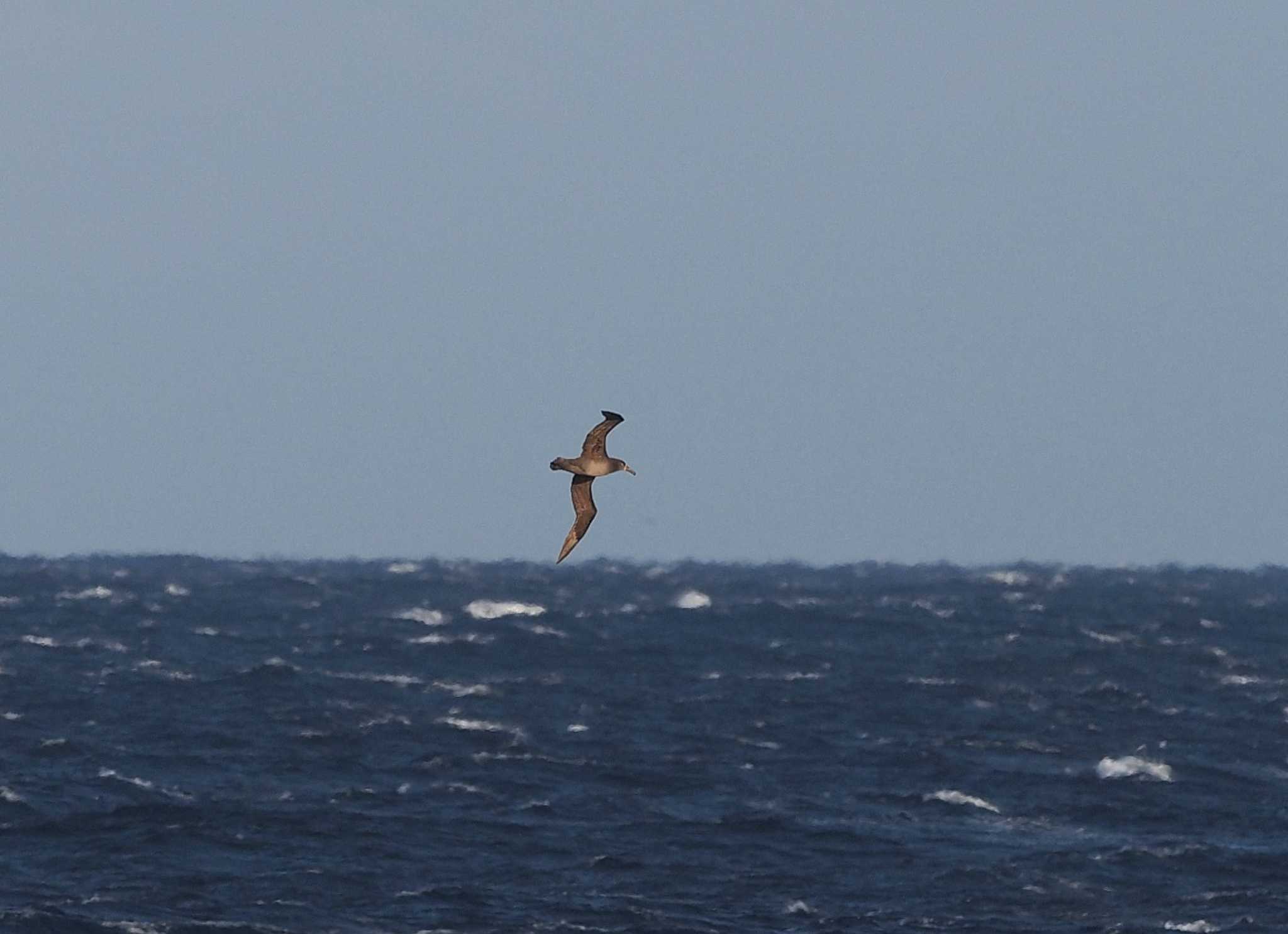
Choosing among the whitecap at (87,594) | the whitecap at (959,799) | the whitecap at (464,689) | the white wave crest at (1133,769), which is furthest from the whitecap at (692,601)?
the whitecap at (959,799)

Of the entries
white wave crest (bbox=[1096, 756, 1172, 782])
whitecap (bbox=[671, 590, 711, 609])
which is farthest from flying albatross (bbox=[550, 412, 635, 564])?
whitecap (bbox=[671, 590, 711, 609])

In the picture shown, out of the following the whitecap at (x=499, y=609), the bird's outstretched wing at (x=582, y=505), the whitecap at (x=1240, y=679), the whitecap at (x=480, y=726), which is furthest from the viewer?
the whitecap at (x=499, y=609)

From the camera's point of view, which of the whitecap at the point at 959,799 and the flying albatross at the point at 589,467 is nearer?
the flying albatross at the point at 589,467

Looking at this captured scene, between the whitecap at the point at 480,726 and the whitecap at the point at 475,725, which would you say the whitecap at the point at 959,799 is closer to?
the whitecap at the point at 480,726

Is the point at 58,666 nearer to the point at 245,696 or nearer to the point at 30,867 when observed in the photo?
the point at 245,696

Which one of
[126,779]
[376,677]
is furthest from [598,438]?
[376,677]

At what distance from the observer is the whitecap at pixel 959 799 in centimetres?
4738

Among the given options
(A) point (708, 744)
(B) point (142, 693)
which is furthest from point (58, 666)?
(A) point (708, 744)

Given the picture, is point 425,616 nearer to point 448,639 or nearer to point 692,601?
point 448,639

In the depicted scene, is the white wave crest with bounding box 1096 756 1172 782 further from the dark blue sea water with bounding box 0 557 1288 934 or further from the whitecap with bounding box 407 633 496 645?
the whitecap with bounding box 407 633 496 645

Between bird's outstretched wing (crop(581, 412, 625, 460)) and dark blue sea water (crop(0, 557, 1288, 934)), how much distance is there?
1675 centimetres

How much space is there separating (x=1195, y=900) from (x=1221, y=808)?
9.55 m

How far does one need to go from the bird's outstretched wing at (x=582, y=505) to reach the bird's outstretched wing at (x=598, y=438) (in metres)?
0.08

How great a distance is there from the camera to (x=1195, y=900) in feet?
125
